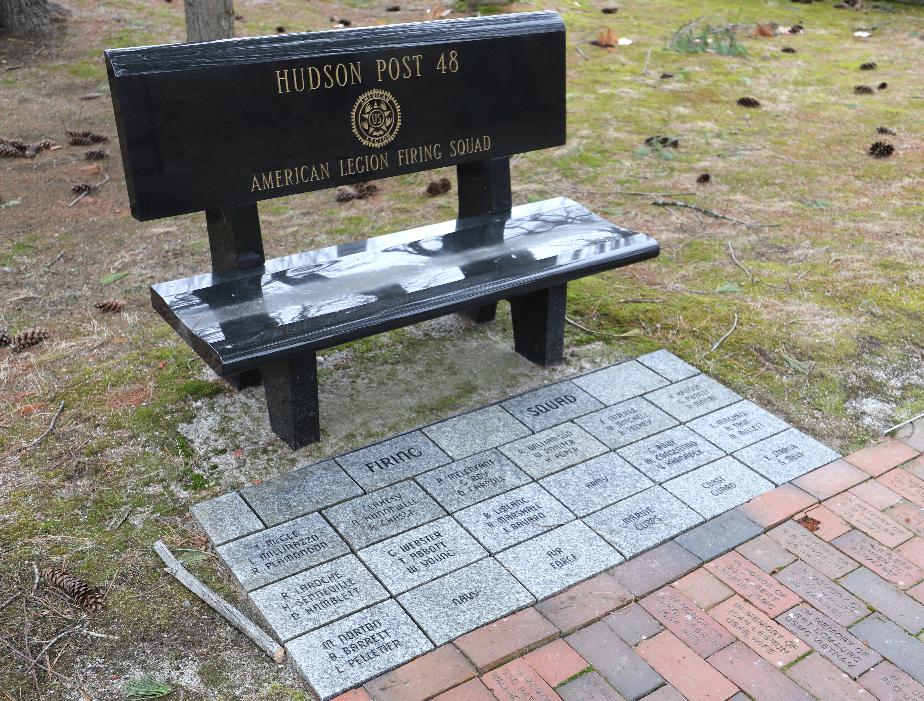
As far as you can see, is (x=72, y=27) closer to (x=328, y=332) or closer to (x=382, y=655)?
(x=328, y=332)

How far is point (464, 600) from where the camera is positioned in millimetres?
2855

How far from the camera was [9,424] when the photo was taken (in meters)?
3.72

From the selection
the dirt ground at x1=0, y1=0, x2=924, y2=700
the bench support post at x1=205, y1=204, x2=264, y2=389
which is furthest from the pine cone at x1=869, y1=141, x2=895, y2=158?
the bench support post at x1=205, y1=204, x2=264, y2=389

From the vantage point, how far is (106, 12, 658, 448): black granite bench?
3252 millimetres

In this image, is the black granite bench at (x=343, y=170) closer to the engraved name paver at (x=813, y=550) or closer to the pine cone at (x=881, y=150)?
the engraved name paver at (x=813, y=550)

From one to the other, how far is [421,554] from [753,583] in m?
1.04

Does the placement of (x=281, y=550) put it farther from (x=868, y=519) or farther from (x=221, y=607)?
(x=868, y=519)

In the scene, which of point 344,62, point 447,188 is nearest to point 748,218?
point 447,188

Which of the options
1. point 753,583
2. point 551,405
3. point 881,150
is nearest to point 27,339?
point 551,405

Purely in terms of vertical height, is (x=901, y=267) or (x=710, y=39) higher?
(x=710, y=39)

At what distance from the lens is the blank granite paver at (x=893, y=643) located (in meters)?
2.64

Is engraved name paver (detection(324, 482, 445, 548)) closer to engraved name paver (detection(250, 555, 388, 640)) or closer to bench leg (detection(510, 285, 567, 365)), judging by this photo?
engraved name paver (detection(250, 555, 388, 640))

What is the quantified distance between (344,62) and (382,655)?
2.16 metres

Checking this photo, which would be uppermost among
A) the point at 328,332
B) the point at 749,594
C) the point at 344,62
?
the point at 344,62
